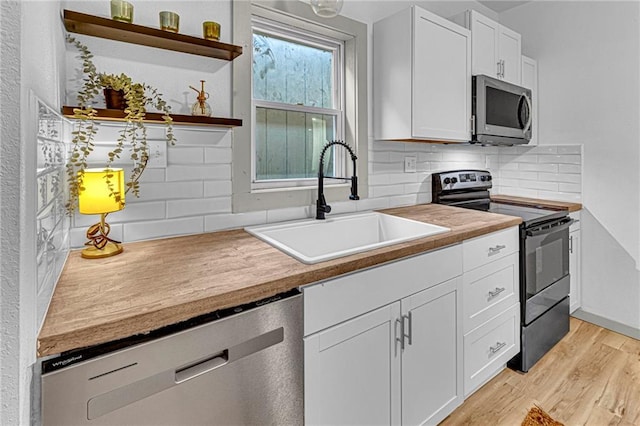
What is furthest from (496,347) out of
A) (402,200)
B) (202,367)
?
(202,367)

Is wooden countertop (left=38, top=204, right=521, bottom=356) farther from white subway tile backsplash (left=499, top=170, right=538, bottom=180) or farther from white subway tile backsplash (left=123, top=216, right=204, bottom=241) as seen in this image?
white subway tile backsplash (left=499, top=170, right=538, bottom=180)

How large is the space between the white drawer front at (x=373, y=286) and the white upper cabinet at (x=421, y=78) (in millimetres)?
810

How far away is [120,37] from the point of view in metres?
1.34

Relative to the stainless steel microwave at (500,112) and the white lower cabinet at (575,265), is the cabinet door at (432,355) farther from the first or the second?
the white lower cabinet at (575,265)

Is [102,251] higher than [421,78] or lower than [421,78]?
lower

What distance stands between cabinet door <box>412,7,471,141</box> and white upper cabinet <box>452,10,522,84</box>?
116mm

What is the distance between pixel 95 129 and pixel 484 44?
7.73ft

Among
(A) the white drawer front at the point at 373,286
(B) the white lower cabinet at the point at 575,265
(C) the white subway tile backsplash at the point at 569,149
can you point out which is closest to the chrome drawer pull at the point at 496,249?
(A) the white drawer front at the point at 373,286

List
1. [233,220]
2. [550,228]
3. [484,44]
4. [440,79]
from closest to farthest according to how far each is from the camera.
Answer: [233,220]
[440,79]
[550,228]
[484,44]

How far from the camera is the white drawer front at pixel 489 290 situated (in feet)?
5.64

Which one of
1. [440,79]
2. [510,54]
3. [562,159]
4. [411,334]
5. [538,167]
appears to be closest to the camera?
[411,334]

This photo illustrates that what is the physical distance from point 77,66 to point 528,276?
2440 millimetres

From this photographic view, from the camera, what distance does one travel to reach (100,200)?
3.86 feet

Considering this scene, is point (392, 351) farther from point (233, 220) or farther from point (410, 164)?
point (410, 164)
